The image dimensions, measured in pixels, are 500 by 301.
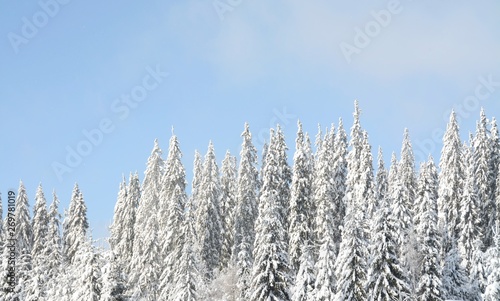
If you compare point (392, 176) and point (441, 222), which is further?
point (392, 176)

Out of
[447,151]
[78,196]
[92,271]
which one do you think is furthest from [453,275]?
[78,196]

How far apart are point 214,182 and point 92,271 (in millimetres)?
30015

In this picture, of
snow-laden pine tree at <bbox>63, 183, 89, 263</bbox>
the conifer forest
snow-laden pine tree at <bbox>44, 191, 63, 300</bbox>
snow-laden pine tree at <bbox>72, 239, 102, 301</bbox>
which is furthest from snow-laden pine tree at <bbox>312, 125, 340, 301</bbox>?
snow-laden pine tree at <bbox>63, 183, 89, 263</bbox>

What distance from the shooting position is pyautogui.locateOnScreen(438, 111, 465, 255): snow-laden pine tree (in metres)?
67.2

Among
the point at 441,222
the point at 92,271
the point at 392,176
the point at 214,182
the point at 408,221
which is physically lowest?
the point at 92,271

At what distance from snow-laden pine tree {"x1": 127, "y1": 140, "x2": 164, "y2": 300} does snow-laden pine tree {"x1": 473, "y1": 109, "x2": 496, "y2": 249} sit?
117 feet

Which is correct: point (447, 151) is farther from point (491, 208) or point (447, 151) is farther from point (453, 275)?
point (453, 275)

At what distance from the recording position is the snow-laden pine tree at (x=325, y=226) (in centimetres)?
4392

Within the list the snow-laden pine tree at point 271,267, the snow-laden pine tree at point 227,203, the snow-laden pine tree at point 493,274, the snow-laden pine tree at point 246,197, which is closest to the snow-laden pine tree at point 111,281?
the snow-laden pine tree at point 271,267

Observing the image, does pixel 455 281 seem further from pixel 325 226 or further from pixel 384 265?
pixel 384 265

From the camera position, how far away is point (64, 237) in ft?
269

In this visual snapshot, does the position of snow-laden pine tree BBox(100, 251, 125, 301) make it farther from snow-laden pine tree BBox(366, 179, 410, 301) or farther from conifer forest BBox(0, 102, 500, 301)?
snow-laden pine tree BBox(366, 179, 410, 301)

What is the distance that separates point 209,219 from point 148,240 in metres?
11.4

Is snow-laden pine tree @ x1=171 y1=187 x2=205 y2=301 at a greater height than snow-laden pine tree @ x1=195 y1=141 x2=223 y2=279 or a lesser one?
lesser
